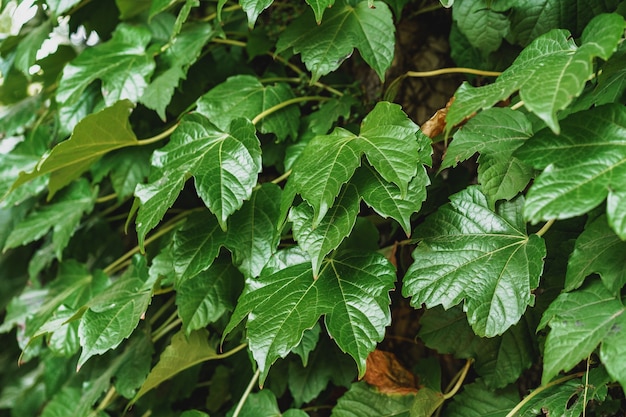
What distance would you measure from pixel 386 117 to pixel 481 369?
1.37ft

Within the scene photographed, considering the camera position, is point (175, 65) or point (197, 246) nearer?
point (197, 246)

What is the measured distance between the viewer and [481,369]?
3.16 feet

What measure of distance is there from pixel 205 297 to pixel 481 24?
64 centimetres

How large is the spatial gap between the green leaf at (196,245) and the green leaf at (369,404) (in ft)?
1.04

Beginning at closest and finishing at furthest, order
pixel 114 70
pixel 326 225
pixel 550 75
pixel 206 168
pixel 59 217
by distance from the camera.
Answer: pixel 550 75 < pixel 326 225 < pixel 206 168 < pixel 114 70 < pixel 59 217

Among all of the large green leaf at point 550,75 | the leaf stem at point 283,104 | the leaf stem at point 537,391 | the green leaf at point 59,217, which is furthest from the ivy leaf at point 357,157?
the green leaf at point 59,217

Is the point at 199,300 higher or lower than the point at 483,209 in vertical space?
lower

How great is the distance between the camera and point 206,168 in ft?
3.05

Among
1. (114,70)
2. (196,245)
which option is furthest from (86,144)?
(196,245)

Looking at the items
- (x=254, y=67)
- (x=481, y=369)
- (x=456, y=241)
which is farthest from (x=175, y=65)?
(x=481, y=369)

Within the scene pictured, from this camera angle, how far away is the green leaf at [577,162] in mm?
643

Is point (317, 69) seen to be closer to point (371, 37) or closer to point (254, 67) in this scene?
point (371, 37)

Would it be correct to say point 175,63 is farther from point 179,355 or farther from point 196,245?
point 179,355

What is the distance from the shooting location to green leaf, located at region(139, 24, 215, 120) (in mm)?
1137
